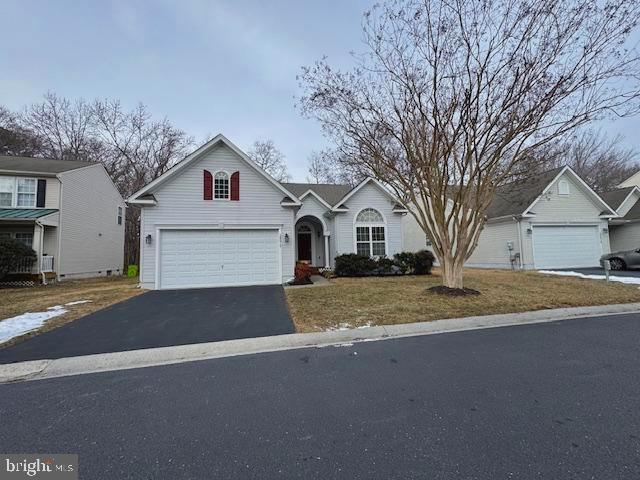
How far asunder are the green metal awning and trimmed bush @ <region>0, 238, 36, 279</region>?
3.52ft

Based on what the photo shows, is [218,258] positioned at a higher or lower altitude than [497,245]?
lower

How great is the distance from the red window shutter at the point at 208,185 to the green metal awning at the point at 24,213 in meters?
8.37

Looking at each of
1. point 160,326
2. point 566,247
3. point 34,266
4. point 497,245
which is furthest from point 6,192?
point 566,247

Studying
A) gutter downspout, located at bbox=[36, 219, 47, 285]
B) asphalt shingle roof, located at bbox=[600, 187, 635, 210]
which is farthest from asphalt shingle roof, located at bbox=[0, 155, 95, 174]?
asphalt shingle roof, located at bbox=[600, 187, 635, 210]

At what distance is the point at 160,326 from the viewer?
633cm

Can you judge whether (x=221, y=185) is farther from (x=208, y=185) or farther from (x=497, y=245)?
(x=497, y=245)

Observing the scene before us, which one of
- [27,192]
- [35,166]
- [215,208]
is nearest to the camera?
[215,208]

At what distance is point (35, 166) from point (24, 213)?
3356 millimetres

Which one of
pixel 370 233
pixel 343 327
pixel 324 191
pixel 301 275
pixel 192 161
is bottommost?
pixel 343 327

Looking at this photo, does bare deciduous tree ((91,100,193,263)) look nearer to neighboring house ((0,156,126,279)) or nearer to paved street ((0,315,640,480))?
neighboring house ((0,156,126,279))

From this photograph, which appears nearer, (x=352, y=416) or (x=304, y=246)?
(x=352, y=416)

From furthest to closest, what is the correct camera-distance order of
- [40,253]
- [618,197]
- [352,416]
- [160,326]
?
1. [618,197]
2. [40,253]
3. [160,326]
4. [352,416]

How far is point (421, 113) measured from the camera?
9156 millimetres

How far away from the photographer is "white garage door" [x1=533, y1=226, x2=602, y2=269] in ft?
55.4
